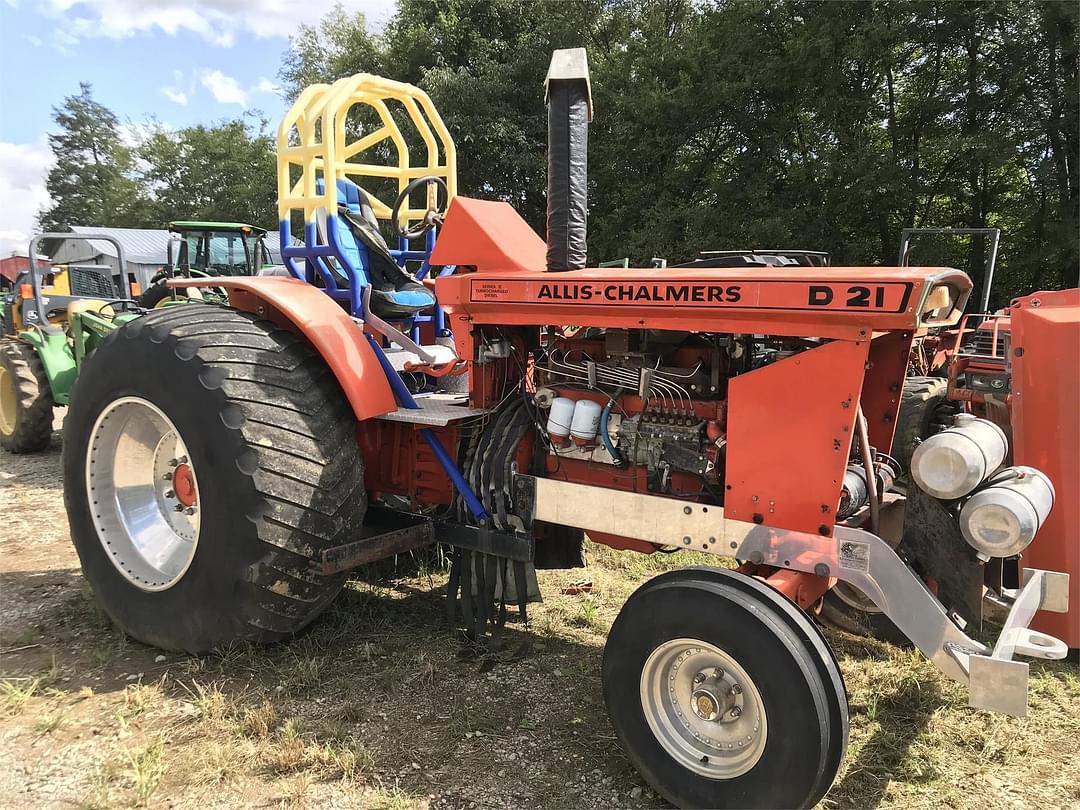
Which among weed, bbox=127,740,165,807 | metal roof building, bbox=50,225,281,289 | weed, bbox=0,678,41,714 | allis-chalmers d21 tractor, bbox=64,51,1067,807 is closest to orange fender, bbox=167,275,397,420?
allis-chalmers d21 tractor, bbox=64,51,1067,807

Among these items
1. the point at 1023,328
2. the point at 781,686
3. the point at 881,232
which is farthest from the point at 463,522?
the point at 881,232

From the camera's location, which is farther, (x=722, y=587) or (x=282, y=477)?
(x=282, y=477)

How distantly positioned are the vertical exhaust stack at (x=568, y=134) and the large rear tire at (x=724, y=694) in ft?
4.30

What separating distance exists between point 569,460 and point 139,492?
1.88 m

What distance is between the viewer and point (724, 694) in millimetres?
2051

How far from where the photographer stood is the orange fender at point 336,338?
281cm

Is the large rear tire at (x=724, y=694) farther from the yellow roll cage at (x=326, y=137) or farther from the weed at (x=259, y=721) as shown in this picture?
the yellow roll cage at (x=326, y=137)

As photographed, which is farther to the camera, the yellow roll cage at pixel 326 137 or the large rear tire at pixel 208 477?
the yellow roll cage at pixel 326 137

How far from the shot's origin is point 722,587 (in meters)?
2.02

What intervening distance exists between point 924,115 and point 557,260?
9968 mm

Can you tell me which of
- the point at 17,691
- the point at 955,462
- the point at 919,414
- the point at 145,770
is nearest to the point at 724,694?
the point at 955,462

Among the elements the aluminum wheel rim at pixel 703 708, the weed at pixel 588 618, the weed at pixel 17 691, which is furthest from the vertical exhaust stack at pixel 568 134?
the weed at pixel 17 691

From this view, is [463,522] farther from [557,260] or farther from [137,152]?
[137,152]

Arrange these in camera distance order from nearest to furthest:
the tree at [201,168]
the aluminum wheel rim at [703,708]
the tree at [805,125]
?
the aluminum wheel rim at [703,708], the tree at [805,125], the tree at [201,168]
